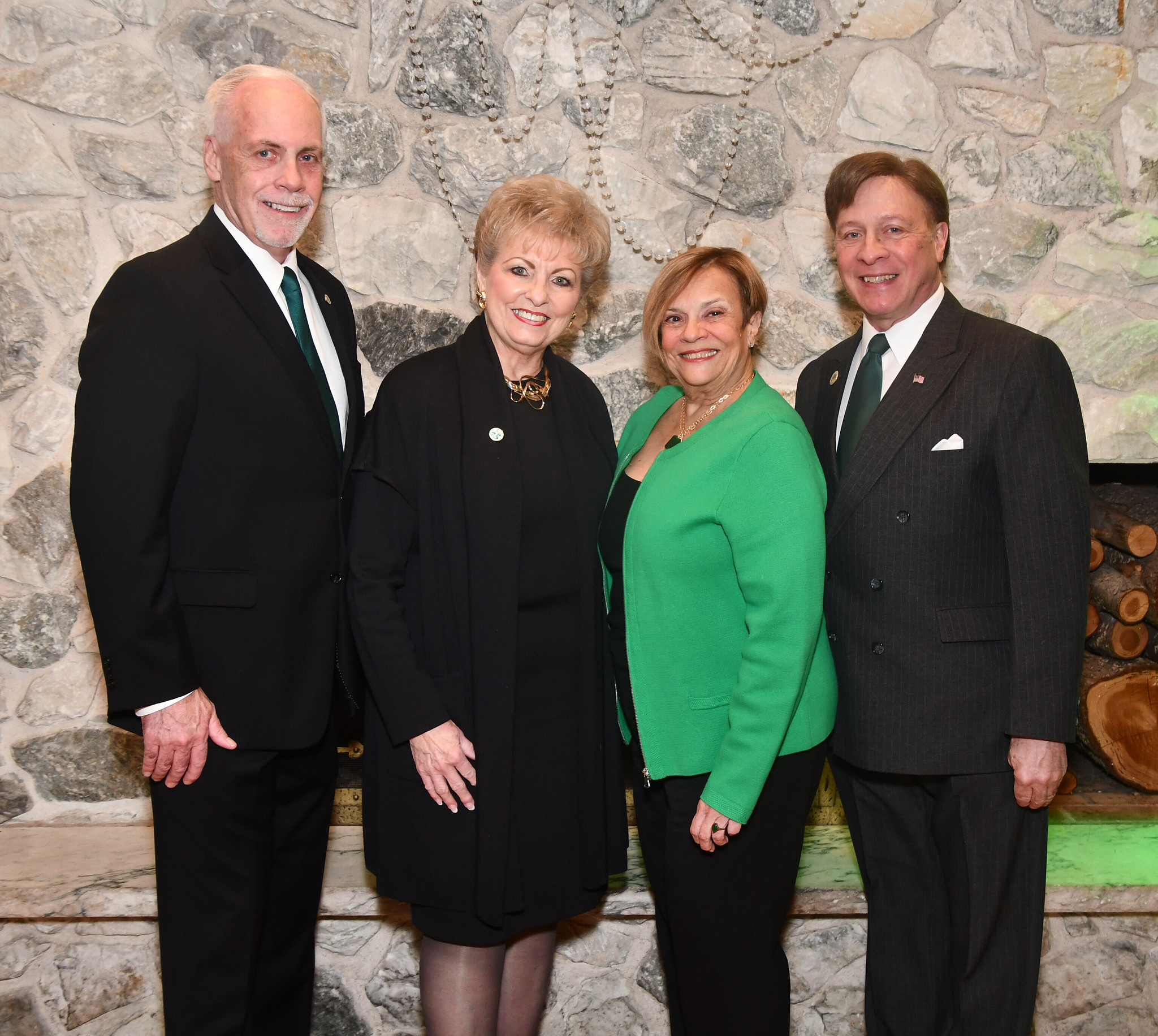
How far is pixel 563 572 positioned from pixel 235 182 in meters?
0.88

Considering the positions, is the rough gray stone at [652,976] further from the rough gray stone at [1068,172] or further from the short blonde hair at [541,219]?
the rough gray stone at [1068,172]

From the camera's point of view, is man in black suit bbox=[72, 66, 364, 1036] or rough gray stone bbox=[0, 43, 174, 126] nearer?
man in black suit bbox=[72, 66, 364, 1036]

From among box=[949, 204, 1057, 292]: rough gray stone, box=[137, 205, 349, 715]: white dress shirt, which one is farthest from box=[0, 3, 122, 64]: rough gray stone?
box=[949, 204, 1057, 292]: rough gray stone

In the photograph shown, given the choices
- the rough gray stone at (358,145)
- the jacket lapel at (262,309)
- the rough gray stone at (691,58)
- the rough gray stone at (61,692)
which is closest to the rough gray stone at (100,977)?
the rough gray stone at (61,692)

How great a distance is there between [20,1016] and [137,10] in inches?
90.3

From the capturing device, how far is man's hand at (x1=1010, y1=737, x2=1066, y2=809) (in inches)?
65.6

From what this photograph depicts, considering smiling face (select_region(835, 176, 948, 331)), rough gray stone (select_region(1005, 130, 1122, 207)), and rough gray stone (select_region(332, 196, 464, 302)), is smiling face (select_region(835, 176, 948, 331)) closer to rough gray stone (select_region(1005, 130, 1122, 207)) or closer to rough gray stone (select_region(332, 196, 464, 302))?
rough gray stone (select_region(1005, 130, 1122, 207))

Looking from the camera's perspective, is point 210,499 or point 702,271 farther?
point 702,271

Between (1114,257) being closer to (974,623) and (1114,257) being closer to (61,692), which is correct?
(974,623)

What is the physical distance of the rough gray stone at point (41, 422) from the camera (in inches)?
92.0

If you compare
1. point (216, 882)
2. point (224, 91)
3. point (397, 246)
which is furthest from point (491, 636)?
point (397, 246)

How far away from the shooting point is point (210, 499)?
5.17 feet

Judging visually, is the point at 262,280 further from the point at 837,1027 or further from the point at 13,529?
the point at 837,1027

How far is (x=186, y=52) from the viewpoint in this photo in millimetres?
2277
